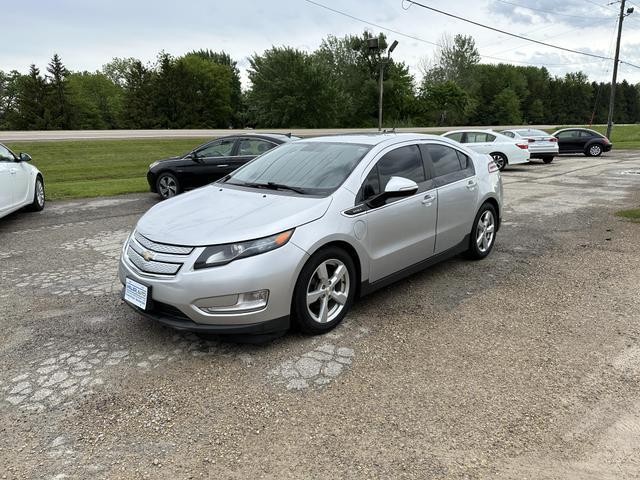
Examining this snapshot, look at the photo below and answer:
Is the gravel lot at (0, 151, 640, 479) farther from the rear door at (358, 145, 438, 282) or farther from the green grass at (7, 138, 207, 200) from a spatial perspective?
the green grass at (7, 138, 207, 200)

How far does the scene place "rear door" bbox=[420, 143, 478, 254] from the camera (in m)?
4.96

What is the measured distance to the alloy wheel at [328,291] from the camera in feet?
12.2

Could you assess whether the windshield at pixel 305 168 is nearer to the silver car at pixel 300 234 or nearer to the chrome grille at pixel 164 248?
the silver car at pixel 300 234

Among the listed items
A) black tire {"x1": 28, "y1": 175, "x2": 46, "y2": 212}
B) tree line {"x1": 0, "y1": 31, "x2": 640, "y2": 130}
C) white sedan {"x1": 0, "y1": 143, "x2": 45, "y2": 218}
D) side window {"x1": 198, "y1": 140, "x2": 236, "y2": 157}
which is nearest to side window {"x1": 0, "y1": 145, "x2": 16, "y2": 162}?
white sedan {"x1": 0, "y1": 143, "x2": 45, "y2": 218}

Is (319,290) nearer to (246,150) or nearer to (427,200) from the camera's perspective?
(427,200)

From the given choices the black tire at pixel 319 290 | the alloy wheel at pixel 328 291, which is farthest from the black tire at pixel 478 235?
the alloy wheel at pixel 328 291

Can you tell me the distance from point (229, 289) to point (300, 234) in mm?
651

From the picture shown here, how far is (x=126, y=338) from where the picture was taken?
384cm

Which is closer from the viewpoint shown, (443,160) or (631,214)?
(443,160)

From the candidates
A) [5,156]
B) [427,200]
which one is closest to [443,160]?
[427,200]

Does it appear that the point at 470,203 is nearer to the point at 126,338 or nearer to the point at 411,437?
the point at 411,437

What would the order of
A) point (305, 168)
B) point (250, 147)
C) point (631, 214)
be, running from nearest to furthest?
point (305, 168)
point (631, 214)
point (250, 147)

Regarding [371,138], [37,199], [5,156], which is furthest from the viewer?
[37,199]

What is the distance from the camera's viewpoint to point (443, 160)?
5.19 m
